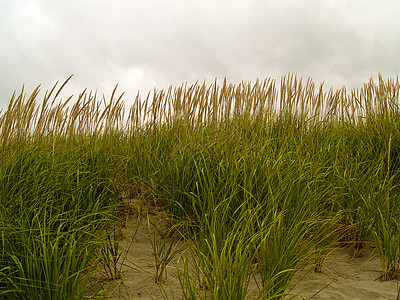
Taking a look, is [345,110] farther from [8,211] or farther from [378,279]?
[8,211]

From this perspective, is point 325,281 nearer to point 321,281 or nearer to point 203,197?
point 321,281

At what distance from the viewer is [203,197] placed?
256 centimetres

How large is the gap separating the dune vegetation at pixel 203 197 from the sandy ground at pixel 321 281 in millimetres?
85

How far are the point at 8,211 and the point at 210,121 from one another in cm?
241

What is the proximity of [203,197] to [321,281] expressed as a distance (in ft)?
3.26

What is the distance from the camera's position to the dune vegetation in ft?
5.98

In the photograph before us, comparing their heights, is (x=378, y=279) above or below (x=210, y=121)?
below

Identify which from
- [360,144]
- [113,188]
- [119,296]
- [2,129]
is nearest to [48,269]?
[119,296]

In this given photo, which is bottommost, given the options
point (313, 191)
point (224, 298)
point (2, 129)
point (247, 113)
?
point (224, 298)

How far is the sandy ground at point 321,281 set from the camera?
81.4 inches

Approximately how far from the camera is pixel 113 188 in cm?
313

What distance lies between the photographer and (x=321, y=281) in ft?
7.29

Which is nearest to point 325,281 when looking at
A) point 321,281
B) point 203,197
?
point 321,281

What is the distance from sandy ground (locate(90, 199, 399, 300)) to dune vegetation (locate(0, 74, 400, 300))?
0.28 ft
